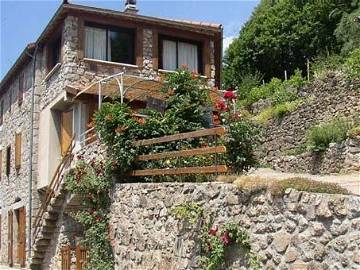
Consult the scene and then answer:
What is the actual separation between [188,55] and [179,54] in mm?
377

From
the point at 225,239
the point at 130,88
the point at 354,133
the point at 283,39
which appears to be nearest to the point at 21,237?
the point at 130,88

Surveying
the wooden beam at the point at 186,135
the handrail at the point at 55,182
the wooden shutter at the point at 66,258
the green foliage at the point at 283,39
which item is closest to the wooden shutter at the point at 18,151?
the handrail at the point at 55,182

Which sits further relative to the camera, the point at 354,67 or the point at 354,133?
the point at 354,67

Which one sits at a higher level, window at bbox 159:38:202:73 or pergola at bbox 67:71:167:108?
window at bbox 159:38:202:73

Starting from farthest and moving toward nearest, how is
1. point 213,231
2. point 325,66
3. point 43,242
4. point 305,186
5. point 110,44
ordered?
point 325,66 < point 110,44 < point 43,242 < point 213,231 < point 305,186

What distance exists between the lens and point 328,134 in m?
18.3

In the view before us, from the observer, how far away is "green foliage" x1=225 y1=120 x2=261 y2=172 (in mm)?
12273

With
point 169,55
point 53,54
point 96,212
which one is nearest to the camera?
point 96,212

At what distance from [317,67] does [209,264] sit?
1660 centimetres

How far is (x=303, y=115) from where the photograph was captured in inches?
868

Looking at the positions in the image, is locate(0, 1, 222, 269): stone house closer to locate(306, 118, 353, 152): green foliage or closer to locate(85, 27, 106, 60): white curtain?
locate(85, 27, 106, 60): white curtain

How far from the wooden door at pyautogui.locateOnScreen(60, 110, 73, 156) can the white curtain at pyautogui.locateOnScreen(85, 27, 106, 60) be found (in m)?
2.13

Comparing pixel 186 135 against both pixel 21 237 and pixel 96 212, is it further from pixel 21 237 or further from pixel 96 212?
pixel 21 237

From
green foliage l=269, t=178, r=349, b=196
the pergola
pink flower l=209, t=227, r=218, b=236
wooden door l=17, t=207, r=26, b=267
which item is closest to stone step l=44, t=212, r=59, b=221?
the pergola
